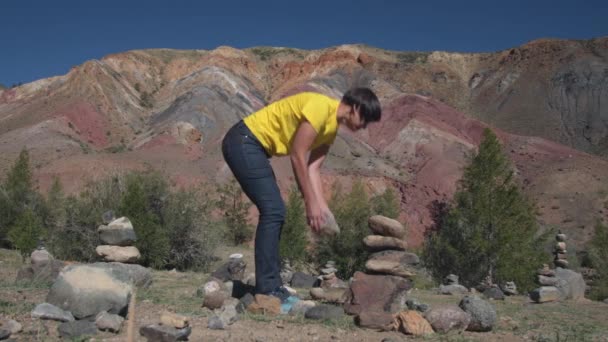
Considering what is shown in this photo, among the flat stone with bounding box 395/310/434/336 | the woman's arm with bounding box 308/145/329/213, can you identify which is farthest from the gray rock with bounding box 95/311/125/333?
→ the flat stone with bounding box 395/310/434/336

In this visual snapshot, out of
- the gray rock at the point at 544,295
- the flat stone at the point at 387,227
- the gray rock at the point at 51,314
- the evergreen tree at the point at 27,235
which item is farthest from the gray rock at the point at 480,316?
the evergreen tree at the point at 27,235

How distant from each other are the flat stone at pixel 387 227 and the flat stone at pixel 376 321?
2.39m

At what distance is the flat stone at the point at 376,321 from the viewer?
4172mm

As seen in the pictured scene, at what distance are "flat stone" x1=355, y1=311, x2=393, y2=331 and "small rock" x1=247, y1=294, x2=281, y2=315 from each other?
2.48 ft

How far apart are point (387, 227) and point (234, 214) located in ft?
73.2

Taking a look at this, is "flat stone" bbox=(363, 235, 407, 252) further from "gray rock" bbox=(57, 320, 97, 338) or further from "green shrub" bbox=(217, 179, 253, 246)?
"green shrub" bbox=(217, 179, 253, 246)

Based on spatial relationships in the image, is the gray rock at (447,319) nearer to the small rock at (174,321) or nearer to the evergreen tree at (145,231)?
the small rock at (174,321)

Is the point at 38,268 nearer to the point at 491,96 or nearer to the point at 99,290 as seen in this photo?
the point at 99,290

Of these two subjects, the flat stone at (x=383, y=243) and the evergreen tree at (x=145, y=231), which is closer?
the flat stone at (x=383, y=243)

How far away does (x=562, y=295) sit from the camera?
947cm

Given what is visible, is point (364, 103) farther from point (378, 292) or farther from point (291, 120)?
point (378, 292)

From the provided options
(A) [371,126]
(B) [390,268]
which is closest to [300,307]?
(B) [390,268]

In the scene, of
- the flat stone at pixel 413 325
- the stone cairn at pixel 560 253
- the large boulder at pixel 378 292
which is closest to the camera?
the flat stone at pixel 413 325

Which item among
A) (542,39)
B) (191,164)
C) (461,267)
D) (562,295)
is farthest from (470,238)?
(542,39)
